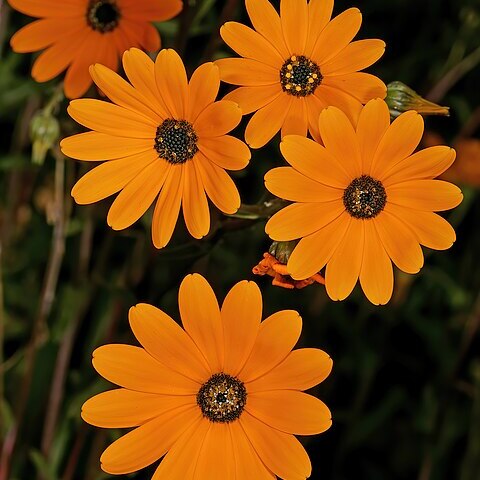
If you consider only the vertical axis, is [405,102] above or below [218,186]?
above

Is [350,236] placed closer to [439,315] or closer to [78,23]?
[78,23]

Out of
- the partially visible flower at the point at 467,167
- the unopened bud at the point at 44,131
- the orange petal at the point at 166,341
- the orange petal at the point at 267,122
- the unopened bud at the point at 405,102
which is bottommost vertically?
the orange petal at the point at 166,341

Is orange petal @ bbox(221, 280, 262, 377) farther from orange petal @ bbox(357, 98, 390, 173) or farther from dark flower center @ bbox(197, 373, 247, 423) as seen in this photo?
orange petal @ bbox(357, 98, 390, 173)

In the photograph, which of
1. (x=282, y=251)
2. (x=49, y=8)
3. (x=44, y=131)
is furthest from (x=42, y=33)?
(x=282, y=251)

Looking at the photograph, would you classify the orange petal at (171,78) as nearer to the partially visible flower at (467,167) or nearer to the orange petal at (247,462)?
the orange petal at (247,462)

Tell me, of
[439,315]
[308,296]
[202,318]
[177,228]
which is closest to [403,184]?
[202,318]

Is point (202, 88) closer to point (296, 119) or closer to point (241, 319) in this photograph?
point (296, 119)

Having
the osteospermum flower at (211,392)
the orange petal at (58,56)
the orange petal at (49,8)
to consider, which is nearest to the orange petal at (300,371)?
the osteospermum flower at (211,392)
